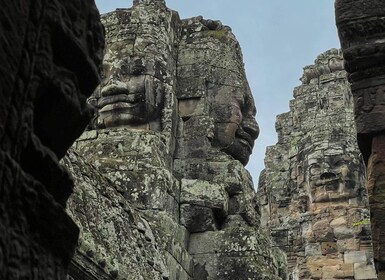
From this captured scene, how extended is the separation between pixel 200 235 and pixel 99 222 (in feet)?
8.48

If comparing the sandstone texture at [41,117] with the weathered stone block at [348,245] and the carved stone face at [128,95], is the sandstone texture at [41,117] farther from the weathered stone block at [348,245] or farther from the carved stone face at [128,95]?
the weathered stone block at [348,245]

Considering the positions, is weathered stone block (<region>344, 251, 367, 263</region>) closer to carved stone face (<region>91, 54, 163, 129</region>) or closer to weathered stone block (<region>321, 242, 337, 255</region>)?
weathered stone block (<region>321, 242, 337, 255</region>)

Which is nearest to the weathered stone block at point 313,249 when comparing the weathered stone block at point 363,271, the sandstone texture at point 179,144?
the weathered stone block at point 363,271

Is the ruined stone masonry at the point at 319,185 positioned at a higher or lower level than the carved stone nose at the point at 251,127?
higher

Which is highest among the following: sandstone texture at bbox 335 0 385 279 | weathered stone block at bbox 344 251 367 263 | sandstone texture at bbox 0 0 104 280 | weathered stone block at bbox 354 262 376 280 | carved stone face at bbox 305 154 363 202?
carved stone face at bbox 305 154 363 202

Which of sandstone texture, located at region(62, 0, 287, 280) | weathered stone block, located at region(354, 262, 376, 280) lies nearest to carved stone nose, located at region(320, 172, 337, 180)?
weathered stone block, located at region(354, 262, 376, 280)

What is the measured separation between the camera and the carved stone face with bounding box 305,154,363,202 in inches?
1004

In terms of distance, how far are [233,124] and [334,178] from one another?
624 inches

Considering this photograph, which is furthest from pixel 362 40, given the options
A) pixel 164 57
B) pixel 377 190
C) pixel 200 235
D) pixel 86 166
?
pixel 164 57

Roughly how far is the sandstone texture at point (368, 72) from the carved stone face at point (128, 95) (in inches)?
Answer: 168

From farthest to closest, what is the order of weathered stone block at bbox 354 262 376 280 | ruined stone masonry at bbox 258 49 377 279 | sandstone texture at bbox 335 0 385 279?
1. ruined stone masonry at bbox 258 49 377 279
2. weathered stone block at bbox 354 262 376 280
3. sandstone texture at bbox 335 0 385 279

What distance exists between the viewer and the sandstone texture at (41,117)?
6.93 feet

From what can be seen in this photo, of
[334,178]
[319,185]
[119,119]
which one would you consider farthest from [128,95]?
[334,178]

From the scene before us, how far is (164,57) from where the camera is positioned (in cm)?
1034
